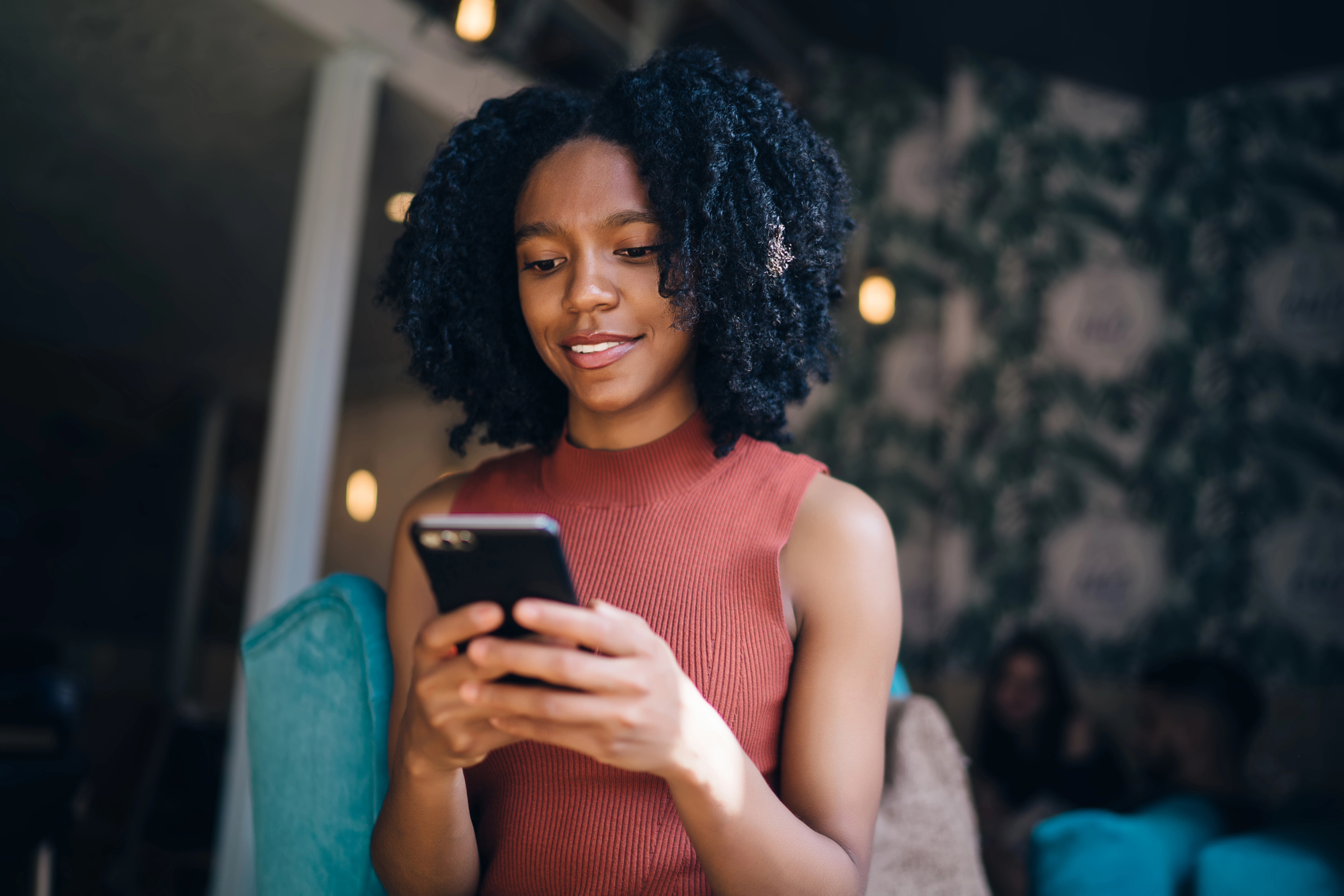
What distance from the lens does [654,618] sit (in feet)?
3.10

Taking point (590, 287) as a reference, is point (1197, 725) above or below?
below

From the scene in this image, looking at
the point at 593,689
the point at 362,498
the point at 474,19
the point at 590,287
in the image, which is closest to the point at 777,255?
the point at 590,287

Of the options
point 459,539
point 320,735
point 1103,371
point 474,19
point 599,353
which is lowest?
point 320,735

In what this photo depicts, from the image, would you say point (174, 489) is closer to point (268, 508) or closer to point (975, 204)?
point (268, 508)

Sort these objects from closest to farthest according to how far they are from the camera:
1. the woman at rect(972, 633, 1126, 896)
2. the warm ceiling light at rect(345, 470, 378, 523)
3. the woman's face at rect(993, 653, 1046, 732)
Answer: the woman at rect(972, 633, 1126, 896)
the woman's face at rect(993, 653, 1046, 732)
the warm ceiling light at rect(345, 470, 378, 523)

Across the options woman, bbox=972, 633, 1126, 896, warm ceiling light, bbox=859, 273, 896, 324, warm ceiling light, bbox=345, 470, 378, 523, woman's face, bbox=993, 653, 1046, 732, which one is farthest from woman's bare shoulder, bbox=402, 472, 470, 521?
warm ceiling light, bbox=345, 470, 378, 523

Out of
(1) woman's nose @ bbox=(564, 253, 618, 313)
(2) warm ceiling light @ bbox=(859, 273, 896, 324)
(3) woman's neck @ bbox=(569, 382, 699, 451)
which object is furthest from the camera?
(2) warm ceiling light @ bbox=(859, 273, 896, 324)

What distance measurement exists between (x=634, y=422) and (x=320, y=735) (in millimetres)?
520

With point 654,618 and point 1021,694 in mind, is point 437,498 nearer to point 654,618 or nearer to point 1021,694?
point 654,618

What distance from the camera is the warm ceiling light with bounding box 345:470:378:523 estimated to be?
537 cm

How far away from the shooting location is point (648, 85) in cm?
107

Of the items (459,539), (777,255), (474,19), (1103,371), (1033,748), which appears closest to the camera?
(459,539)

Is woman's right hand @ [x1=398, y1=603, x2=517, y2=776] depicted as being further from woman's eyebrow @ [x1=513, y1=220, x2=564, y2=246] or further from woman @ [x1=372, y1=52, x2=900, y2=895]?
woman's eyebrow @ [x1=513, y1=220, x2=564, y2=246]

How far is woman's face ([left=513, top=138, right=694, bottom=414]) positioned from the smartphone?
397mm
